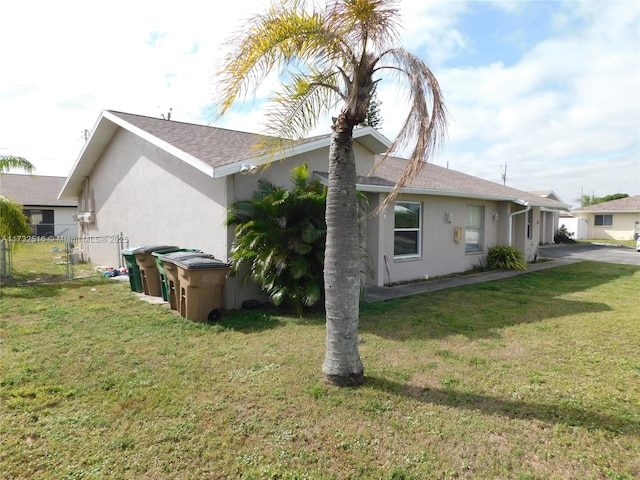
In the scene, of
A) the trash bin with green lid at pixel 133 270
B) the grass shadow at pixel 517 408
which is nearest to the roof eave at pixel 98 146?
the trash bin with green lid at pixel 133 270

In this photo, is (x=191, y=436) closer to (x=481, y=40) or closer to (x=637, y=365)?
(x=637, y=365)

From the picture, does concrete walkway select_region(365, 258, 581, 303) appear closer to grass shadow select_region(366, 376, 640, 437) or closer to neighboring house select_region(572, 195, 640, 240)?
grass shadow select_region(366, 376, 640, 437)

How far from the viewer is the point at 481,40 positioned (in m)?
6.78

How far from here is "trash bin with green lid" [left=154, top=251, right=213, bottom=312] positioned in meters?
7.39

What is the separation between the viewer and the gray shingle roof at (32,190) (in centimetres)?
3028

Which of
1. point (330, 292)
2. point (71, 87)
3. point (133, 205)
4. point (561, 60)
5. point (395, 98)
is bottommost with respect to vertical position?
point (330, 292)

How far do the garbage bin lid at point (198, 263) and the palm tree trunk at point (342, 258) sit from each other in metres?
3.29

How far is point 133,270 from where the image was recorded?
369 inches

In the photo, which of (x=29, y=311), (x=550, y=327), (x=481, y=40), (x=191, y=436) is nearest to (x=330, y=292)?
(x=191, y=436)

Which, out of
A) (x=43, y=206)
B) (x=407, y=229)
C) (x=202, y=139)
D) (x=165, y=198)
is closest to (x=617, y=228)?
(x=407, y=229)

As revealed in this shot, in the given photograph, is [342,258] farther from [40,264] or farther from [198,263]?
[40,264]

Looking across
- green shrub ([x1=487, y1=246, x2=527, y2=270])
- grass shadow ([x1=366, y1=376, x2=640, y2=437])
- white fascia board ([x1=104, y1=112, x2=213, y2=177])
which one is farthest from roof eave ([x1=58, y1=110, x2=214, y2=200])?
green shrub ([x1=487, y1=246, x2=527, y2=270])

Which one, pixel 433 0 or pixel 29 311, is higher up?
pixel 433 0

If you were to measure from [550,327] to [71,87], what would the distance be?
2869cm
